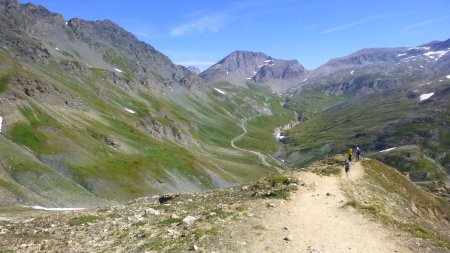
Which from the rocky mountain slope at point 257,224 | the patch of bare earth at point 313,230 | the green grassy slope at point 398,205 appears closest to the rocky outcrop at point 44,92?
the rocky mountain slope at point 257,224

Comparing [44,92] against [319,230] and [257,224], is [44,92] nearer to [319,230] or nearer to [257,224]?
[257,224]

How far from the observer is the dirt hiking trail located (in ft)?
93.1

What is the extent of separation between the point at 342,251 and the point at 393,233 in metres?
5.74

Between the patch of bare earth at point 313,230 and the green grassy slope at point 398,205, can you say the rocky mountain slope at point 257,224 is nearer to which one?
the patch of bare earth at point 313,230

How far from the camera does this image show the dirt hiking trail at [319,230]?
1118 inches

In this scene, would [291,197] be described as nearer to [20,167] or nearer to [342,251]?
[342,251]

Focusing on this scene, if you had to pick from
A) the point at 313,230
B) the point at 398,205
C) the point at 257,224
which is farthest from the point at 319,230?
the point at 398,205

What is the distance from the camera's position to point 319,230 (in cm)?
3138

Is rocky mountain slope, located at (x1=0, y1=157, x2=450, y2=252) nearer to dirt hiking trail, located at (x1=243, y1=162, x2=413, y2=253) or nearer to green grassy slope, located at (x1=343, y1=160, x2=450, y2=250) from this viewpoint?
dirt hiking trail, located at (x1=243, y1=162, x2=413, y2=253)

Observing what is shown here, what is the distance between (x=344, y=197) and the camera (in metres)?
40.0

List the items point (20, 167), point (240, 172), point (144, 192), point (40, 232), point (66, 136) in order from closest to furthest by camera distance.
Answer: point (40, 232)
point (20, 167)
point (144, 192)
point (66, 136)
point (240, 172)

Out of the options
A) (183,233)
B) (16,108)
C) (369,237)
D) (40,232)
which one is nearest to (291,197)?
(369,237)

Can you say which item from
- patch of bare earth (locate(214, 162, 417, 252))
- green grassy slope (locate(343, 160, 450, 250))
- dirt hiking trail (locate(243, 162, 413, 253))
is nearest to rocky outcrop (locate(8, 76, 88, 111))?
green grassy slope (locate(343, 160, 450, 250))

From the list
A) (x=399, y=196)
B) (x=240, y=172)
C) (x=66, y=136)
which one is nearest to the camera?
(x=399, y=196)
